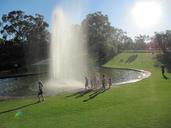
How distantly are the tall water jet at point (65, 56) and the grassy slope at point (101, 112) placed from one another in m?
13.5

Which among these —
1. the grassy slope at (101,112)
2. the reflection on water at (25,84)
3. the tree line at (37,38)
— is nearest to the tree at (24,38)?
the tree line at (37,38)

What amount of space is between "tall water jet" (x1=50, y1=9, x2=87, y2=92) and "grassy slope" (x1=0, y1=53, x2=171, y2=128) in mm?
13458

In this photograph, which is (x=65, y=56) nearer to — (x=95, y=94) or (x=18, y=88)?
(x=18, y=88)

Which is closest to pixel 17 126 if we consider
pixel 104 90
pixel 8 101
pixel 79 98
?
pixel 79 98

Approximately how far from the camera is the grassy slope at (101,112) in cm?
1745

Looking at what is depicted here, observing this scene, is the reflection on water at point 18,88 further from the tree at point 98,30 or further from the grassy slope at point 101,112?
the tree at point 98,30

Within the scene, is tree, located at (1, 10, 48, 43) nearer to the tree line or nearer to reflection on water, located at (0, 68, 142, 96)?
the tree line

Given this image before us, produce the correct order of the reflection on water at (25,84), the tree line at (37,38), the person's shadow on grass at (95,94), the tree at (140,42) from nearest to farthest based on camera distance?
1. the person's shadow on grass at (95,94)
2. the reflection on water at (25,84)
3. the tree line at (37,38)
4. the tree at (140,42)

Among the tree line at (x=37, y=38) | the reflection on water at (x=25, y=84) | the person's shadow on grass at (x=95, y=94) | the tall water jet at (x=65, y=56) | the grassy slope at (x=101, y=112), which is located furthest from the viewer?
the tree line at (x=37, y=38)

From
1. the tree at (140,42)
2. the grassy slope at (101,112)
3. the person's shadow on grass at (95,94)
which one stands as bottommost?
the grassy slope at (101,112)

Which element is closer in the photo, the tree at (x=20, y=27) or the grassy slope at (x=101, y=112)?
the grassy slope at (x=101, y=112)

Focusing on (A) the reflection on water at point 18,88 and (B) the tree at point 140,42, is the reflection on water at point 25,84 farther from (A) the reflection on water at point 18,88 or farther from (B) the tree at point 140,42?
(B) the tree at point 140,42

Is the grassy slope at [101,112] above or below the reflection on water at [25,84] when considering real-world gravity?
below

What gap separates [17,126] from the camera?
18297 mm
